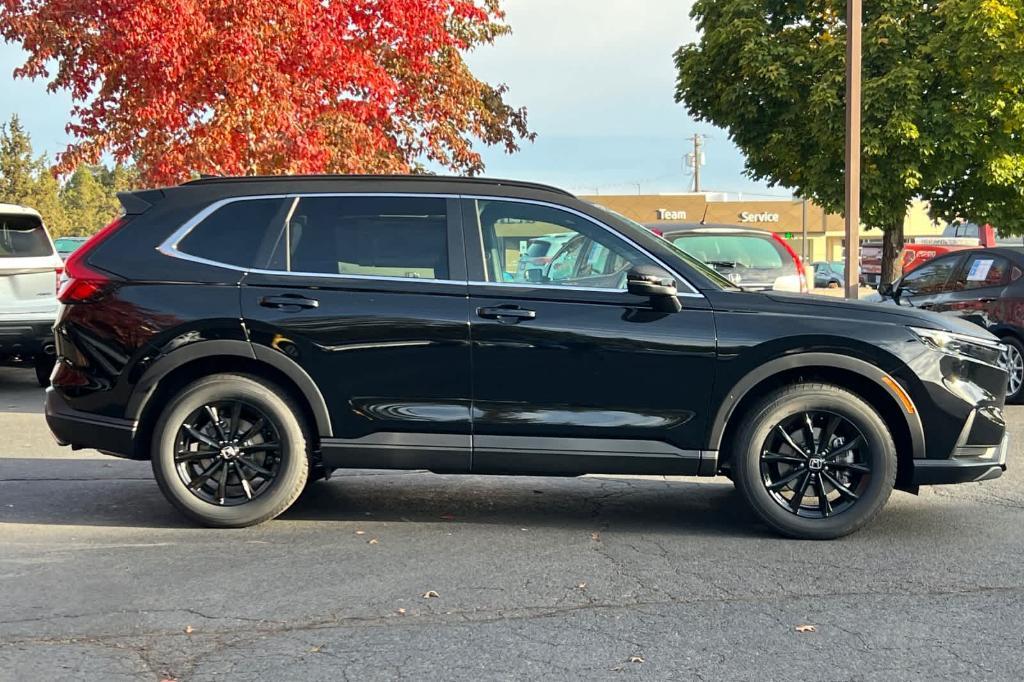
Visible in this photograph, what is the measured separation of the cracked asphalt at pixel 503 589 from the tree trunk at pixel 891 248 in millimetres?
15283

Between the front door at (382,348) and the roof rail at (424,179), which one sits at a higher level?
the roof rail at (424,179)

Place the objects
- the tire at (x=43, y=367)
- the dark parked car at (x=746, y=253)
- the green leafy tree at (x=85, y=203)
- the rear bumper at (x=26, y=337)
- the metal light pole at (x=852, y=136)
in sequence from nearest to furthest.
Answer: the rear bumper at (x=26, y=337)
the dark parked car at (x=746, y=253)
the tire at (x=43, y=367)
the metal light pole at (x=852, y=136)
the green leafy tree at (x=85, y=203)

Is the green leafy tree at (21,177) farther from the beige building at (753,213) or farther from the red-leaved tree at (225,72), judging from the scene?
the red-leaved tree at (225,72)

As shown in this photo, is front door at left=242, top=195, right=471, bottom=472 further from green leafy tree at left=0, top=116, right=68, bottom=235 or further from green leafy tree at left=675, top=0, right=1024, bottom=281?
green leafy tree at left=0, top=116, right=68, bottom=235

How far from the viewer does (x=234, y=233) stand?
6168mm

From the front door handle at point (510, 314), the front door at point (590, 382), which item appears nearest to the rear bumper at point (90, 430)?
the front door at point (590, 382)

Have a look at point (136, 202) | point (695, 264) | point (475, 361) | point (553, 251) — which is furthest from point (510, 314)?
point (136, 202)

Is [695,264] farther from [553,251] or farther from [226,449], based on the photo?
[226,449]

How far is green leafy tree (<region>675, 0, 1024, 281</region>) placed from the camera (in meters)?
18.6

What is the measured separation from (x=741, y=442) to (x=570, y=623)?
173 cm

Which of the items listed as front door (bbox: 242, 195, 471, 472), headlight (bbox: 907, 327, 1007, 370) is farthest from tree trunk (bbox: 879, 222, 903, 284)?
front door (bbox: 242, 195, 471, 472)

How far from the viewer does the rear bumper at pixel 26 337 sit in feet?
37.3

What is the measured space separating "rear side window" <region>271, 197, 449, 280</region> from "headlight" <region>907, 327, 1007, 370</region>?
8.34ft

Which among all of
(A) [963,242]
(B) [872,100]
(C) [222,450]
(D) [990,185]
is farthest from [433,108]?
(A) [963,242]
